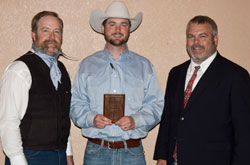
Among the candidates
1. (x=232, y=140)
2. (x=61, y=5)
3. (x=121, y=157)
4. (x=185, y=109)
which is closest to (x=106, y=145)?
(x=121, y=157)

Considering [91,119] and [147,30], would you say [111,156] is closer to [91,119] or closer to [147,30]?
[91,119]

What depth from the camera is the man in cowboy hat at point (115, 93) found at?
2.72m

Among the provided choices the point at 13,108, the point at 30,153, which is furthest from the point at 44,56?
the point at 30,153

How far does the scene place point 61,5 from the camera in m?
3.40

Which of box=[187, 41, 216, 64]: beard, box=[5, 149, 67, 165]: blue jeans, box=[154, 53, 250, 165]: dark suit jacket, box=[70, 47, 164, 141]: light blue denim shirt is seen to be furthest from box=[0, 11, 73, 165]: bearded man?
box=[187, 41, 216, 64]: beard

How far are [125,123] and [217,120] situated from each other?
83 centimetres

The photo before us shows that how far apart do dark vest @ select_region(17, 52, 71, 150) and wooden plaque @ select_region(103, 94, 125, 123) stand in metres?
0.42

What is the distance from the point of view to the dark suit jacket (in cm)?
245

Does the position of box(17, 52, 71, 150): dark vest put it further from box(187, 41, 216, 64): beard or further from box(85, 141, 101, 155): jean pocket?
box(187, 41, 216, 64): beard

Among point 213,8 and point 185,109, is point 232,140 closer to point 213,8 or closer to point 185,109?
point 185,109

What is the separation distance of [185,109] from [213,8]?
1559mm

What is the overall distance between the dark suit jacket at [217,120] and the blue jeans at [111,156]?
44 centimetres

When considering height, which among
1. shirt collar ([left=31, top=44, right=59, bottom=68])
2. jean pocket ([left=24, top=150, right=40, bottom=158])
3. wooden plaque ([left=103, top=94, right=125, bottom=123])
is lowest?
jean pocket ([left=24, top=150, right=40, bottom=158])

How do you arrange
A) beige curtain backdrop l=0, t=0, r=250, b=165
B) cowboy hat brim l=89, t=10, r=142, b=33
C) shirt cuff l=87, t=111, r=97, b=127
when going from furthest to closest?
beige curtain backdrop l=0, t=0, r=250, b=165 < cowboy hat brim l=89, t=10, r=142, b=33 < shirt cuff l=87, t=111, r=97, b=127
